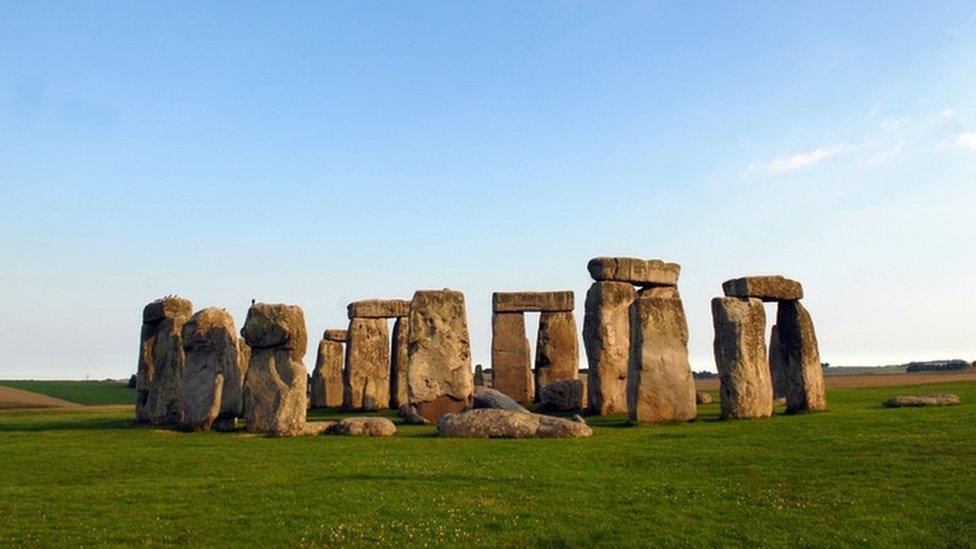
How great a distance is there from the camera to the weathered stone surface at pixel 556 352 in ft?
99.5

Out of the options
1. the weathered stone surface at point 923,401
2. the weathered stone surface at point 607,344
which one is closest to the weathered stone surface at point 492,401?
the weathered stone surface at point 607,344

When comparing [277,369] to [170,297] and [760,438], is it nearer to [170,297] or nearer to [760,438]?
[170,297]

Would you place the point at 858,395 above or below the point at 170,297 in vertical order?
below

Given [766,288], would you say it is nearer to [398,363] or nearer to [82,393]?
[398,363]

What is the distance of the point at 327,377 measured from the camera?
106ft

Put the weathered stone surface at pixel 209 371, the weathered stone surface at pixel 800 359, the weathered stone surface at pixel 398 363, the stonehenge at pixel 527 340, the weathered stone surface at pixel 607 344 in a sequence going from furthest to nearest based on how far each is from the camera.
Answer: the stonehenge at pixel 527 340 < the weathered stone surface at pixel 398 363 < the weathered stone surface at pixel 607 344 < the weathered stone surface at pixel 800 359 < the weathered stone surface at pixel 209 371

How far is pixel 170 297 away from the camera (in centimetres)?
2316

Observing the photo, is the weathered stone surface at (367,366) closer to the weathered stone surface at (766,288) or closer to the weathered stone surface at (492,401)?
the weathered stone surface at (492,401)

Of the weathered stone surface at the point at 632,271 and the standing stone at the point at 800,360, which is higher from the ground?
the weathered stone surface at the point at 632,271

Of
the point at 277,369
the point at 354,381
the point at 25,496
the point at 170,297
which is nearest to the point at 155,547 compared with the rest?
the point at 25,496

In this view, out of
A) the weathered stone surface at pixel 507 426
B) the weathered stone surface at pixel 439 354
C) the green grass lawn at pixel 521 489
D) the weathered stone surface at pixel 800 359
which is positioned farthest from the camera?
the weathered stone surface at pixel 439 354

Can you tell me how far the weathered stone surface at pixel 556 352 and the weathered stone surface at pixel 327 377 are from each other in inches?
293

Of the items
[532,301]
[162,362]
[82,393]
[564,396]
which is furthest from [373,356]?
[82,393]

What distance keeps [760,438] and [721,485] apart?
160 inches
